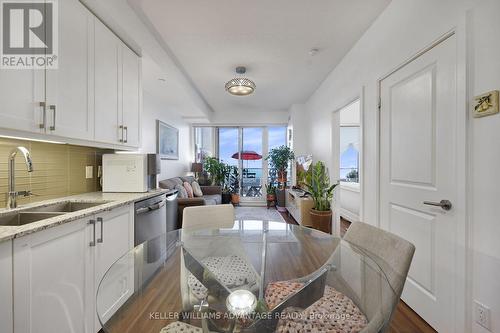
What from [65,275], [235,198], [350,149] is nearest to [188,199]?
[65,275]

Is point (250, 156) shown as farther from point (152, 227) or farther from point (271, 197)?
point (152, 227)

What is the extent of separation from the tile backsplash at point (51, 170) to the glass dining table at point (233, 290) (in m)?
0.98

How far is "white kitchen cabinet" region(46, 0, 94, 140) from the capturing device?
4.72 feet

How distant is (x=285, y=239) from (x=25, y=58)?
2267 millimetres

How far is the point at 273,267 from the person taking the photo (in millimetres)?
1862

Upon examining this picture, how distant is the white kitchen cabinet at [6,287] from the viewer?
911mm

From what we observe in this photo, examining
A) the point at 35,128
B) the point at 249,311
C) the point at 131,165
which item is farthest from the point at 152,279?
the point at 131,165

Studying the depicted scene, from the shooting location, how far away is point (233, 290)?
1.15 meters

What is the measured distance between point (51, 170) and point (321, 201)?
10.5 feet

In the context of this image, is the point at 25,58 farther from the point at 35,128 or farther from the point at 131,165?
the point at 131,165

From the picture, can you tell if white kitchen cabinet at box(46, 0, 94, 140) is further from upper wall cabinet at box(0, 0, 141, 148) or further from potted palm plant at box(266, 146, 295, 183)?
potted palm plant at box(266, 146, 295, 183)

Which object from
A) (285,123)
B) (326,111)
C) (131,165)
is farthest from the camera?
(285,123)

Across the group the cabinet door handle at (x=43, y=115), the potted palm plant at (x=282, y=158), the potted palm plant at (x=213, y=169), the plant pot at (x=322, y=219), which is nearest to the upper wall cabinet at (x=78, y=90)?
the cabinet door handle at (x=43, y=115)

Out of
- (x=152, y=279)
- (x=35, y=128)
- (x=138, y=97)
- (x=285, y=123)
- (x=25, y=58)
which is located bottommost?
(x=152, y=279)
